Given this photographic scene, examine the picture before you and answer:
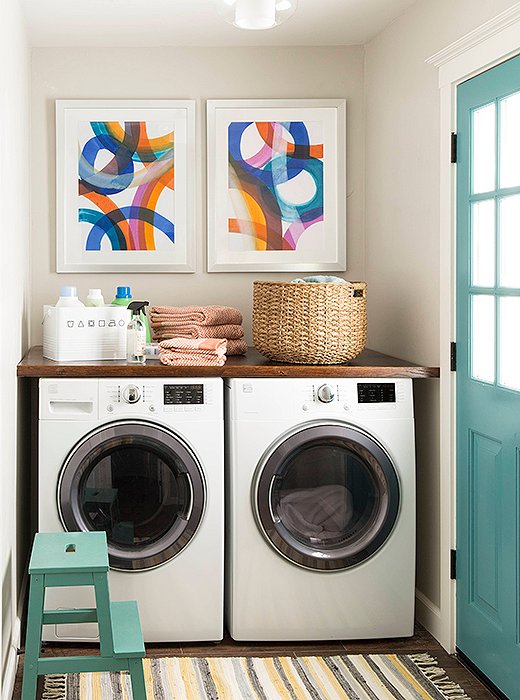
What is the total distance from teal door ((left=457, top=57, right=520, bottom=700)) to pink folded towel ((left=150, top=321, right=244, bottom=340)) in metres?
0.97

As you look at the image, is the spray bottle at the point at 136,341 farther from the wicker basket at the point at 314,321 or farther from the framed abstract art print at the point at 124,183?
the framed abstract art print at the point at 124,183

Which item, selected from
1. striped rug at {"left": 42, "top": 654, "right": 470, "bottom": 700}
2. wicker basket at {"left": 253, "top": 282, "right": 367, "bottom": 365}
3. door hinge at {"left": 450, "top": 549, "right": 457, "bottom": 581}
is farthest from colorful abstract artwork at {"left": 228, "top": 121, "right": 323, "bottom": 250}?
striped rug at {"left": 42, "top": 654, "right": 470, "bottom": 700}

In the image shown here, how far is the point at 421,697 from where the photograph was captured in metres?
2.71

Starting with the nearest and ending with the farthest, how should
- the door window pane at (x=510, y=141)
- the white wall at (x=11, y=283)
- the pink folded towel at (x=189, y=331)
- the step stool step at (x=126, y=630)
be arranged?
1. the step stool step at (x=126, y=630)
2. the door window pane at (x=510, y=141)
3. the white wall at (x=11, y=283)
4. the pink folded towel at (x=189, y=331)

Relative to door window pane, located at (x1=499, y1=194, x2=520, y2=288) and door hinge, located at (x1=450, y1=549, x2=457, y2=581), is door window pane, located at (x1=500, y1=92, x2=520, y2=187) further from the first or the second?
door hinge, located at (x1=450, y1=549, x2=457, y2=581)

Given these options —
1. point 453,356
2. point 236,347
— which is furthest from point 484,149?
point 236,347

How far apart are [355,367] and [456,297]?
1.44ft

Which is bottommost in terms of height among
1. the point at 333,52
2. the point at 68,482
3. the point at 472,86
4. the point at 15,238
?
the point at 68,482

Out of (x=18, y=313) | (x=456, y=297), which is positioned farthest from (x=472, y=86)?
(x=18, y=313)

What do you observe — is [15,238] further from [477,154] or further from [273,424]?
[477,154]

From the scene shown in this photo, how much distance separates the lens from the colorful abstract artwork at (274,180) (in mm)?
3871

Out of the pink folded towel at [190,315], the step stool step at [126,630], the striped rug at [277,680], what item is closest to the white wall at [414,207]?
the striped rug at [277,680]

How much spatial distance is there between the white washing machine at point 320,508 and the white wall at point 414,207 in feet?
0.51

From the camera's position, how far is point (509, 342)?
2.63 metres
